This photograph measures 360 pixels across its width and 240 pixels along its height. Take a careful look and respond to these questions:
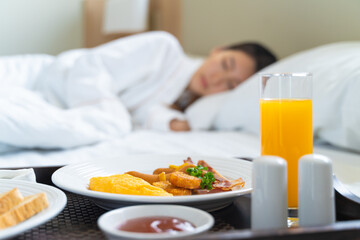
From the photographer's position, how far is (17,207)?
0.56 meters

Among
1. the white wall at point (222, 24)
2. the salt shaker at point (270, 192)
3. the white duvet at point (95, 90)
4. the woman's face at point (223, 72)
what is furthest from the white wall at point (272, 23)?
the salt shaker at point (270, 192)

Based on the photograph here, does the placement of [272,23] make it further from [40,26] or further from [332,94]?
[40,26]

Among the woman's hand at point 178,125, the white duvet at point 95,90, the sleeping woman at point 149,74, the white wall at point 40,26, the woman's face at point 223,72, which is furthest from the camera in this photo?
the white wall at point 40,26

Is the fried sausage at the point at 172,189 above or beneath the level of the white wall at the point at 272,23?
beneath

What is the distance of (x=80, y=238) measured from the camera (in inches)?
22.4

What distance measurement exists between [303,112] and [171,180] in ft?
0.79

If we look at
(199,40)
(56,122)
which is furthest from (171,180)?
(199,40)

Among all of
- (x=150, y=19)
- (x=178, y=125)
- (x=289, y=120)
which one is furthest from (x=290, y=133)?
(x=150, y=19)

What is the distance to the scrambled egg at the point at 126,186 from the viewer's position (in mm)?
673

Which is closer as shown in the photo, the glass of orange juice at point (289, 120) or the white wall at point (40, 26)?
the glass of orange juice at point (289, 120)

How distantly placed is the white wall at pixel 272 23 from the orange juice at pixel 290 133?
4.14 feet

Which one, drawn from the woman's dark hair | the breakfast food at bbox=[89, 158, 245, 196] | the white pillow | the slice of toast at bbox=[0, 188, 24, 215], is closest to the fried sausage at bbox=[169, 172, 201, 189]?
the breakfast food at bbox=[89, 158, 245, 196]

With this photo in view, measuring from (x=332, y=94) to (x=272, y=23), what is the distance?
1.11 metres

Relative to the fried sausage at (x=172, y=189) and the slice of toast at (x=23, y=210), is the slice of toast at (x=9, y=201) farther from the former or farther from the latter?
→ the fried sausage at (x=172, y=189)
